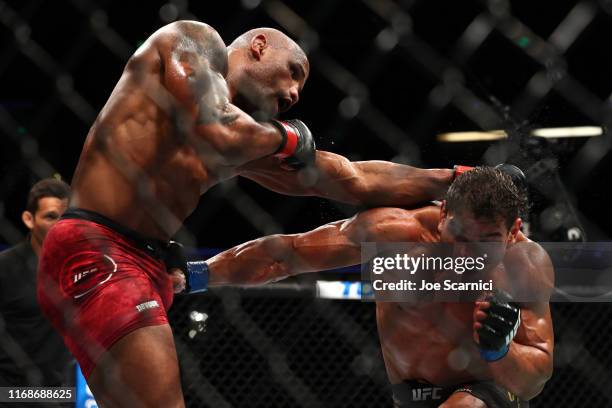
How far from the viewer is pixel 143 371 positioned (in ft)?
5.06

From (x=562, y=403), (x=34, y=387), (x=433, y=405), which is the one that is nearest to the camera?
(x=433, y=405)

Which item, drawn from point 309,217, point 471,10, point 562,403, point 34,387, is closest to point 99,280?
point 34,387

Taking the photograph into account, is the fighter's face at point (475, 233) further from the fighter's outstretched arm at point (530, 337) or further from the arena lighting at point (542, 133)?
the arena lighting at point (542, 133)

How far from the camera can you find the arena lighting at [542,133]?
3516 mm

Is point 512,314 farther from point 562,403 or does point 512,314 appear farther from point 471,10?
point 471,10

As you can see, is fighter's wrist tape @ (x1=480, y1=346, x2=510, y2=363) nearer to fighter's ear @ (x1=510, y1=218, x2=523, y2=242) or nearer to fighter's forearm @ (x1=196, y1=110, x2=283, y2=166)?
fighter's ear @ (x1=510, y1=218, x2=523, y2=242)

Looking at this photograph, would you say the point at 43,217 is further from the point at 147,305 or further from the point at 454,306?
the point at 454,306

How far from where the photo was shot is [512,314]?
1696mm

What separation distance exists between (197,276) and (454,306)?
61cm

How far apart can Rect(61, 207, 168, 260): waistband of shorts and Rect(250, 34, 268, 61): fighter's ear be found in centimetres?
52

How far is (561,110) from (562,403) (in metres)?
1.55

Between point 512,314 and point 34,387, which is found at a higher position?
point 512,314

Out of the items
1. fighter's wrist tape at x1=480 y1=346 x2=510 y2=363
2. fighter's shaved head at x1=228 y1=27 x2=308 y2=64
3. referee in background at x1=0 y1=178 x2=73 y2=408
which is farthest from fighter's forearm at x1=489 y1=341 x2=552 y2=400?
referee in background at x1=0 y1=178 x2=73 y2=408

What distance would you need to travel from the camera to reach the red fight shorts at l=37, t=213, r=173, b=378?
1.58 meters
